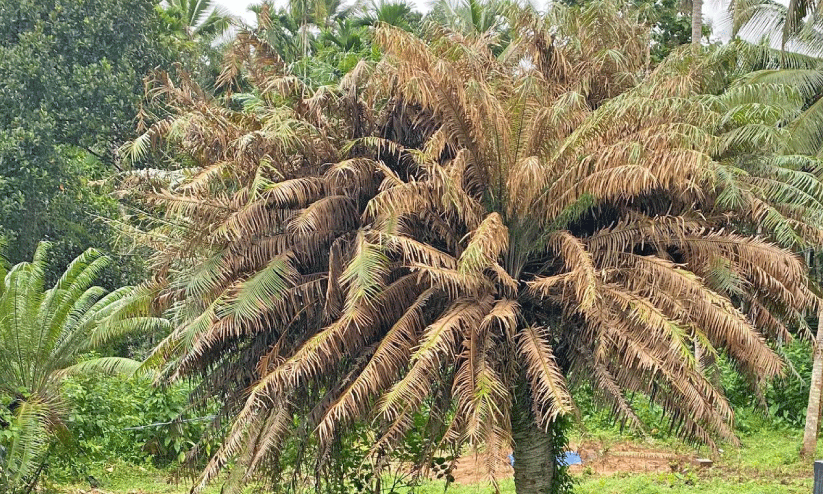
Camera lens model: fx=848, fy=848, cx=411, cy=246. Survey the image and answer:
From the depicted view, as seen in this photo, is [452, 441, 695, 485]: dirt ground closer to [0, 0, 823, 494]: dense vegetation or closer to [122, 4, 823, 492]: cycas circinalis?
[0, 0, 823, 494]: dense vegetation

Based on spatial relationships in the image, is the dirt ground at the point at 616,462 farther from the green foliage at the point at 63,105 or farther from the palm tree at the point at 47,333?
the green foliage at the point at 63,105

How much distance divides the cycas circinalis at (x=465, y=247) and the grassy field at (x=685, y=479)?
15.9 ft

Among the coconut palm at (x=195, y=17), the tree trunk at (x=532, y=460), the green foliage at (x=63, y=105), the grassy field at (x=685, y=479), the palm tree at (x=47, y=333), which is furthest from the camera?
the coconut palm at (x=195, y=17)

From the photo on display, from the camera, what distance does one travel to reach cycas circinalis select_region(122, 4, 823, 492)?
5.40m

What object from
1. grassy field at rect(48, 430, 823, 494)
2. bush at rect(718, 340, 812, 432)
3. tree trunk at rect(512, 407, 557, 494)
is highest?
bush at rect(718, 340, 812, 432)

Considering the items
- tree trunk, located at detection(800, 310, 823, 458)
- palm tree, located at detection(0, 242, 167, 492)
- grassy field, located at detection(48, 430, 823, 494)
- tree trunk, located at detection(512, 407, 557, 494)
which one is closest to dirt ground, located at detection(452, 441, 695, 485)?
grassy field, located at detection(48, 430, 823, 494)

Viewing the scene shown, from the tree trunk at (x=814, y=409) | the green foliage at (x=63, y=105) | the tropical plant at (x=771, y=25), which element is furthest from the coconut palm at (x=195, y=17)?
the tree trunk at (x=814, y=409)

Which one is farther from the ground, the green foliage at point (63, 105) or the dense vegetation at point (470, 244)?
the green foliage at point (63, 105)

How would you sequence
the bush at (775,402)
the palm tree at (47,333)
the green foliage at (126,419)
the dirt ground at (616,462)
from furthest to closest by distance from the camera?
the bush at (775,402) → the dirt ground at (616,462) → the green foliage at (126,419) → the palm tree at (47,333)

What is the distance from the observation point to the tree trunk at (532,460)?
6.70 metres

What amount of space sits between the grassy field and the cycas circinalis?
484 centimetres

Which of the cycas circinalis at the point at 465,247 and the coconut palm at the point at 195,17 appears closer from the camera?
the cycas circinalis at the point at 465,247

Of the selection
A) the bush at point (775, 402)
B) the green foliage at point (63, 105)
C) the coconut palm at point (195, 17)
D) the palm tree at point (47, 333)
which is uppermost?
the coconut palm at point (195, 17)

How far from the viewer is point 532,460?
22.2ft
